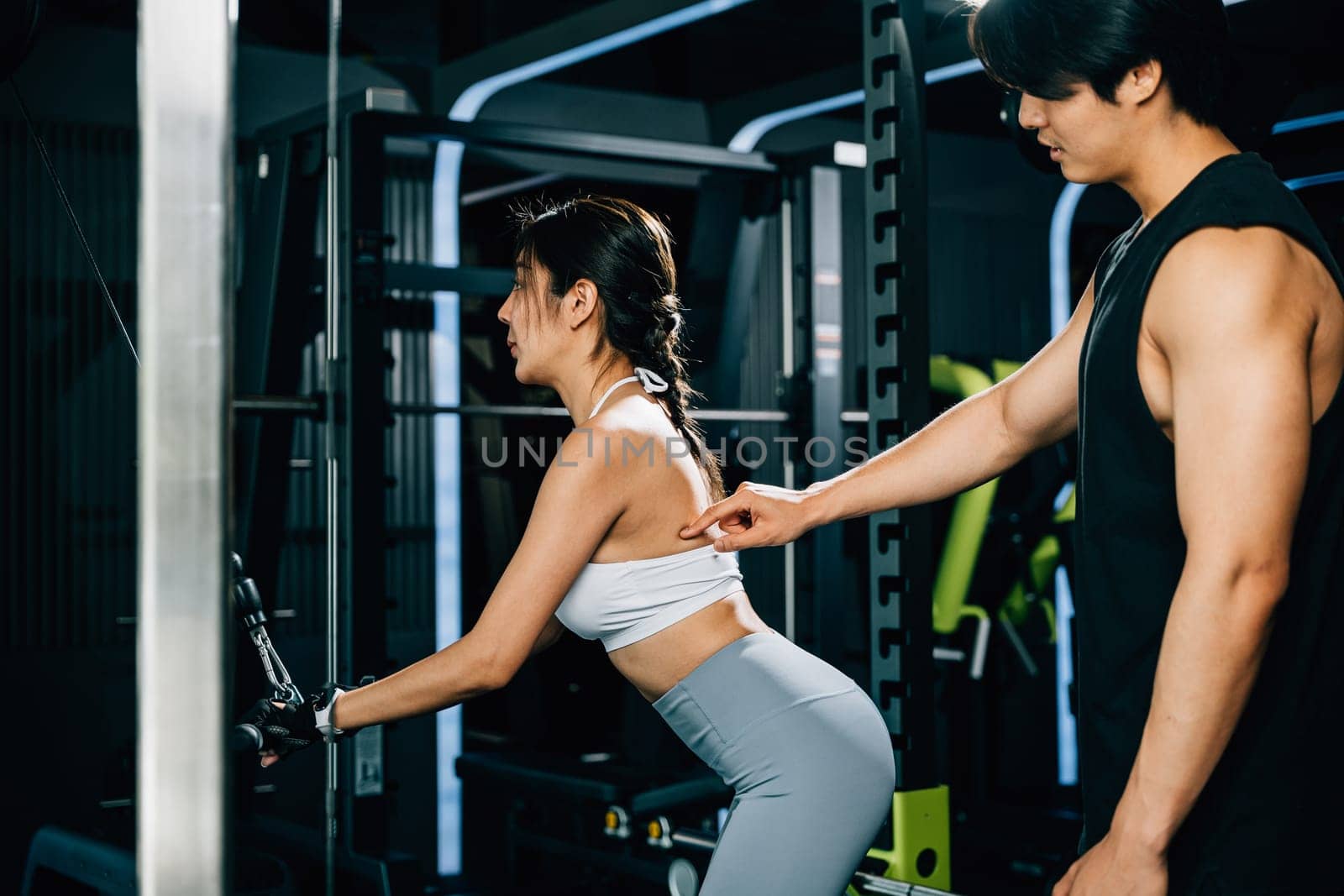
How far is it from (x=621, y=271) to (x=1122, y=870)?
3.40 feet

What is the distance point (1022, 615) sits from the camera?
4719 millimetres

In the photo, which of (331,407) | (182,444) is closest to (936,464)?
(331,407)

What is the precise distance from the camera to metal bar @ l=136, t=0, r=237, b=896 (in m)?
0.75

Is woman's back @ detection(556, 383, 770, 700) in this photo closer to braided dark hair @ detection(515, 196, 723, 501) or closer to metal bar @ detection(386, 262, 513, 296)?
braided dark hair @ detection(515, 196, 723, 501)

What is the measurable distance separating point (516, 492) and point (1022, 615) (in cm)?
179

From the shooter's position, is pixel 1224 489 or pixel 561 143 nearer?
pixel 1224 489

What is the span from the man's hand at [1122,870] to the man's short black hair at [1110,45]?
64 cm

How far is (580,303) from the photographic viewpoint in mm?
1846

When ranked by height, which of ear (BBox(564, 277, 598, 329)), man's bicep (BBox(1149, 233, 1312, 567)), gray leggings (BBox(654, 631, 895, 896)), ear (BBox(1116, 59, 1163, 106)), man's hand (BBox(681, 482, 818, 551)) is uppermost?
ear (BBox(1116, 59, 1163, 106))

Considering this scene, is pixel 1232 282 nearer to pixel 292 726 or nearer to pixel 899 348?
pixel 292 726

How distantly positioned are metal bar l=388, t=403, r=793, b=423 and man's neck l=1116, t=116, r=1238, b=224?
2046 millimetres

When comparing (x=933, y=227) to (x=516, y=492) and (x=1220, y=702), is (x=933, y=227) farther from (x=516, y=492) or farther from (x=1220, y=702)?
(x=1220, y=702)

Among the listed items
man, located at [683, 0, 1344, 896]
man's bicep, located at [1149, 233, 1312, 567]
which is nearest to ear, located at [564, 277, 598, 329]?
man, located at [683, 0, 1344, 896]

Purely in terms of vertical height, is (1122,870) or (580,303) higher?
(580,303)
